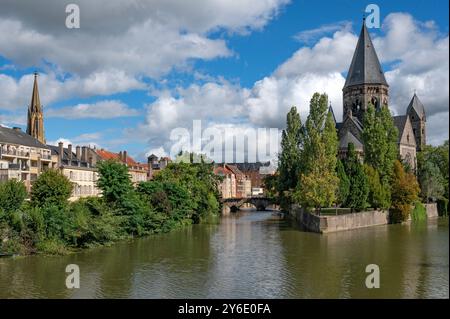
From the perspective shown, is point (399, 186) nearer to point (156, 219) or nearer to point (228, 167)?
point (156, 219)

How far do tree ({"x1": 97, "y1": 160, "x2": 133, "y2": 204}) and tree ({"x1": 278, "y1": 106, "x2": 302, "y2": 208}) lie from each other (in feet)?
90.6

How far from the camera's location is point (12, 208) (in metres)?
38.4

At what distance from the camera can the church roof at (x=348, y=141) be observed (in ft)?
290

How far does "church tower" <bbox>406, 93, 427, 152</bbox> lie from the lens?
377 feet

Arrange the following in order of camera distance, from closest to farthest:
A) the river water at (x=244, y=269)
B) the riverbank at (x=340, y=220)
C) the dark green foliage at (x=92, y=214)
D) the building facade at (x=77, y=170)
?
1. the river water at (x=244, y=269)
2. the dark green foliage at (x=92, y=214)
3. the riverbank at (x=340, y=220)
4. the building facade at (x=77, y=170)

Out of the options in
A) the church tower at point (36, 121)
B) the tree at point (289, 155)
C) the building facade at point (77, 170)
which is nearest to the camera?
the building facade at point (77, 170)

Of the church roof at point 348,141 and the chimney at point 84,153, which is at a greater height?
the church roof at point 348,141

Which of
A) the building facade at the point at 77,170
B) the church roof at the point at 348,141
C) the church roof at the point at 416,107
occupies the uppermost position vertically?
the church roof at the point at 416,107

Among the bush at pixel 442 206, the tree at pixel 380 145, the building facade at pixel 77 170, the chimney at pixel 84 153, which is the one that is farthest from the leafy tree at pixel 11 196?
the bush at pixel 442 206

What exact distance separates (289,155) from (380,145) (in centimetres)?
1259

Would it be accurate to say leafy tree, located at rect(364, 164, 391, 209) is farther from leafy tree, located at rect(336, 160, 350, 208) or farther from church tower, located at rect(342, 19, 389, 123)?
church tower, located at rect(342, 19, 389, 123)

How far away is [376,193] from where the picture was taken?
59719mm

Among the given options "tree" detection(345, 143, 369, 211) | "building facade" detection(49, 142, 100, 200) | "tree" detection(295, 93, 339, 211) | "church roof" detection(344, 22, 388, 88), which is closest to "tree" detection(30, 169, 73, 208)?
"building facade" detection(49, 142, 100, 200)

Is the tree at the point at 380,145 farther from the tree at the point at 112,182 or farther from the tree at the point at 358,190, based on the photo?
the tree at the point at 112,182
